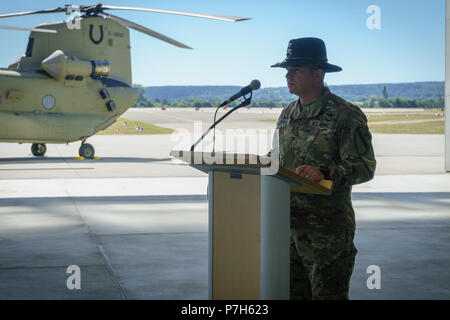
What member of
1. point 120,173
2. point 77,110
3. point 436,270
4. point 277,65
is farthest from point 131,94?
point 277,65

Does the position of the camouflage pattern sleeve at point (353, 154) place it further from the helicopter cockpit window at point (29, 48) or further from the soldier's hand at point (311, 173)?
the helicopter cockpit window at point (29, 48)

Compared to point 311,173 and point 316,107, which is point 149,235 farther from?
point 311,173

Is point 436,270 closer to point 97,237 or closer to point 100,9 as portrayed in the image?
point 97,237

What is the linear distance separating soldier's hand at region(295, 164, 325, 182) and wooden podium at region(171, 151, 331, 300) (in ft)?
0.16

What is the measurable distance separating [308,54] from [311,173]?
0.70 m

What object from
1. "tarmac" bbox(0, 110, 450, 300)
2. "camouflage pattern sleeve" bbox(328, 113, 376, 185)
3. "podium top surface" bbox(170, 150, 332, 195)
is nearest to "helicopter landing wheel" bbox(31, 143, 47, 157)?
"tarmac" bbox(0, 110, 450, 300)

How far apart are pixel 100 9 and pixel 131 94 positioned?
292 cm

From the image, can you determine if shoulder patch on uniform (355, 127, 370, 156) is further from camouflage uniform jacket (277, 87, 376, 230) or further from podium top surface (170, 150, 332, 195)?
podium top surface (170, 150, 332, 195)

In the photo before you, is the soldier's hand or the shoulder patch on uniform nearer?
the soldier's hand

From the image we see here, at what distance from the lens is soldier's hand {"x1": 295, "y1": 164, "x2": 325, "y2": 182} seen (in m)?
3.23

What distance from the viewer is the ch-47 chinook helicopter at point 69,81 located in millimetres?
18484

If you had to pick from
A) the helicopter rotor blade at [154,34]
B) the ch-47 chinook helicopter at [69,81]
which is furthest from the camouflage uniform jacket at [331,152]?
the ch-47 chinook helicopter at [69,81]
